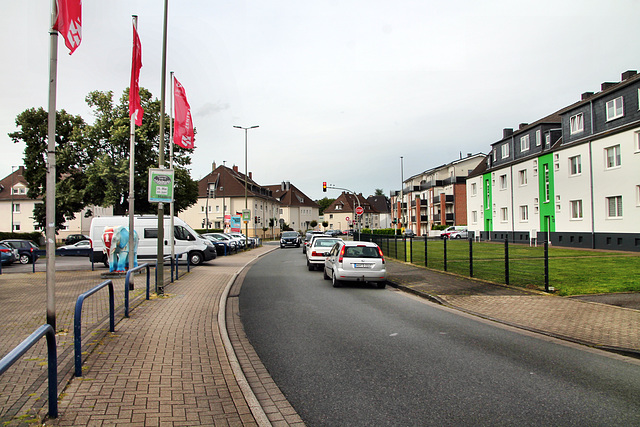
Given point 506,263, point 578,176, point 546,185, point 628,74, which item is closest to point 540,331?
point 506,263

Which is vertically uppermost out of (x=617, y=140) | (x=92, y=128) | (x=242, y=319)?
(x=92, y=128)

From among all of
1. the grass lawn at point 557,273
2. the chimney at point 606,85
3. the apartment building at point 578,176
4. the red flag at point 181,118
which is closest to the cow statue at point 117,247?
the red flag at point 181,118

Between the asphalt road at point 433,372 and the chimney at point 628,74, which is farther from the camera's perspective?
the chimney at point 628,74

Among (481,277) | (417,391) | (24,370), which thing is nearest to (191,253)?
(481,277)

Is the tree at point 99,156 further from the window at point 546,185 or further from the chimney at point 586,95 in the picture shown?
the chimney at point 586,95

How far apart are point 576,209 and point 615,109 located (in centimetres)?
767

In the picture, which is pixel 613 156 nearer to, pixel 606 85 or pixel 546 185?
pixel 546 185

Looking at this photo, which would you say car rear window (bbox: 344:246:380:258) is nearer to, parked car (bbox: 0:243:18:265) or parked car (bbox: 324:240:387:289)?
parked car (bbox: 324:240:387:289)

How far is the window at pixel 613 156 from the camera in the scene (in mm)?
28895

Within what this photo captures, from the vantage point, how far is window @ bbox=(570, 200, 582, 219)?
33094 mm

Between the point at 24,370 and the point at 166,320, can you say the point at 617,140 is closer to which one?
the point at 166,320

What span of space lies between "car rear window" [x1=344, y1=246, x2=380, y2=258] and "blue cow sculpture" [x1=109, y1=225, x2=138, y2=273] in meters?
6.70

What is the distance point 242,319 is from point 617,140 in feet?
93.6

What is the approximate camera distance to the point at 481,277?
15.4 m
